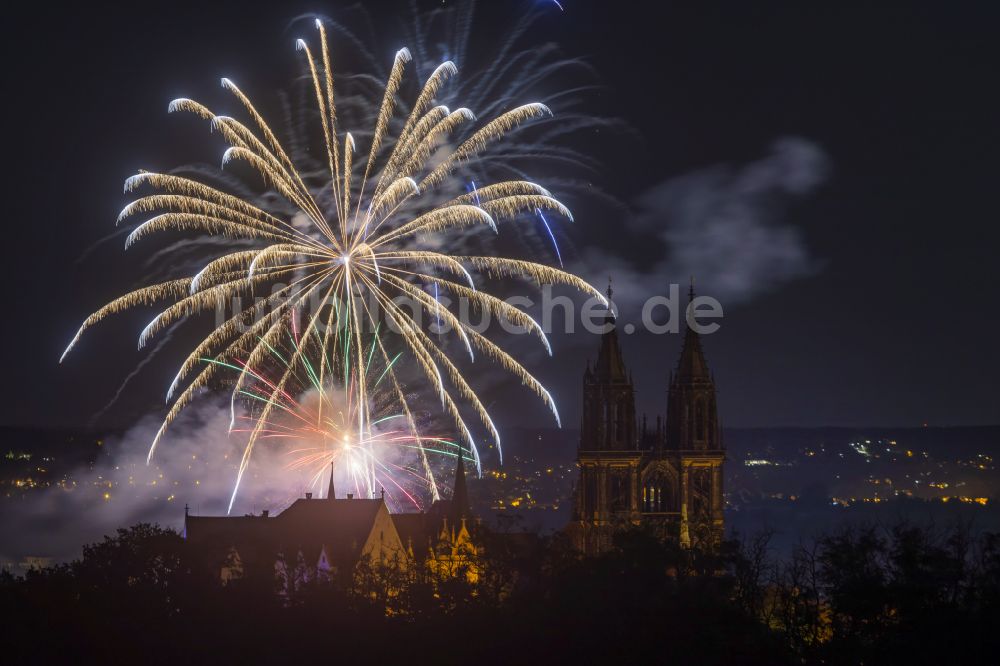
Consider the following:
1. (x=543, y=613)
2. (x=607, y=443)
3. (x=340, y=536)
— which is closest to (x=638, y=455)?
(x=607, y=443)

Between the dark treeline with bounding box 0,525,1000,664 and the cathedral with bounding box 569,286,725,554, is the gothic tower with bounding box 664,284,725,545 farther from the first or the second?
the dark treeline with bounding box 0,525,1000,664

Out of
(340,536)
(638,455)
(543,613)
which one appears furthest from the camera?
(638,455)

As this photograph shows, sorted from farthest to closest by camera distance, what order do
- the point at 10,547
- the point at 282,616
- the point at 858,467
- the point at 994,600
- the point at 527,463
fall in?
the point at 858,467 < the point at 527,463 < the point at 10,547 < the point at 282,616 < the point at 994,600

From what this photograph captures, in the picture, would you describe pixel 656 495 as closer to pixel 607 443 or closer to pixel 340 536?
pixel 607 443

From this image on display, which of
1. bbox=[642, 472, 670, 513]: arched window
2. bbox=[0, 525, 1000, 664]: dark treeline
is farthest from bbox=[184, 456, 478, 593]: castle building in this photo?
bbox=[642, 472, 670, 513]: arched window

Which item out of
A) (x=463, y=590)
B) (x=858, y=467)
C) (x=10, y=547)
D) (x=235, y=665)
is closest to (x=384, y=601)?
(x=463, y=590)

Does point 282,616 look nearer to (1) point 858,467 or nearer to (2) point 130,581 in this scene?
(2) point 130,581

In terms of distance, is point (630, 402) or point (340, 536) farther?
point (630, 402)
